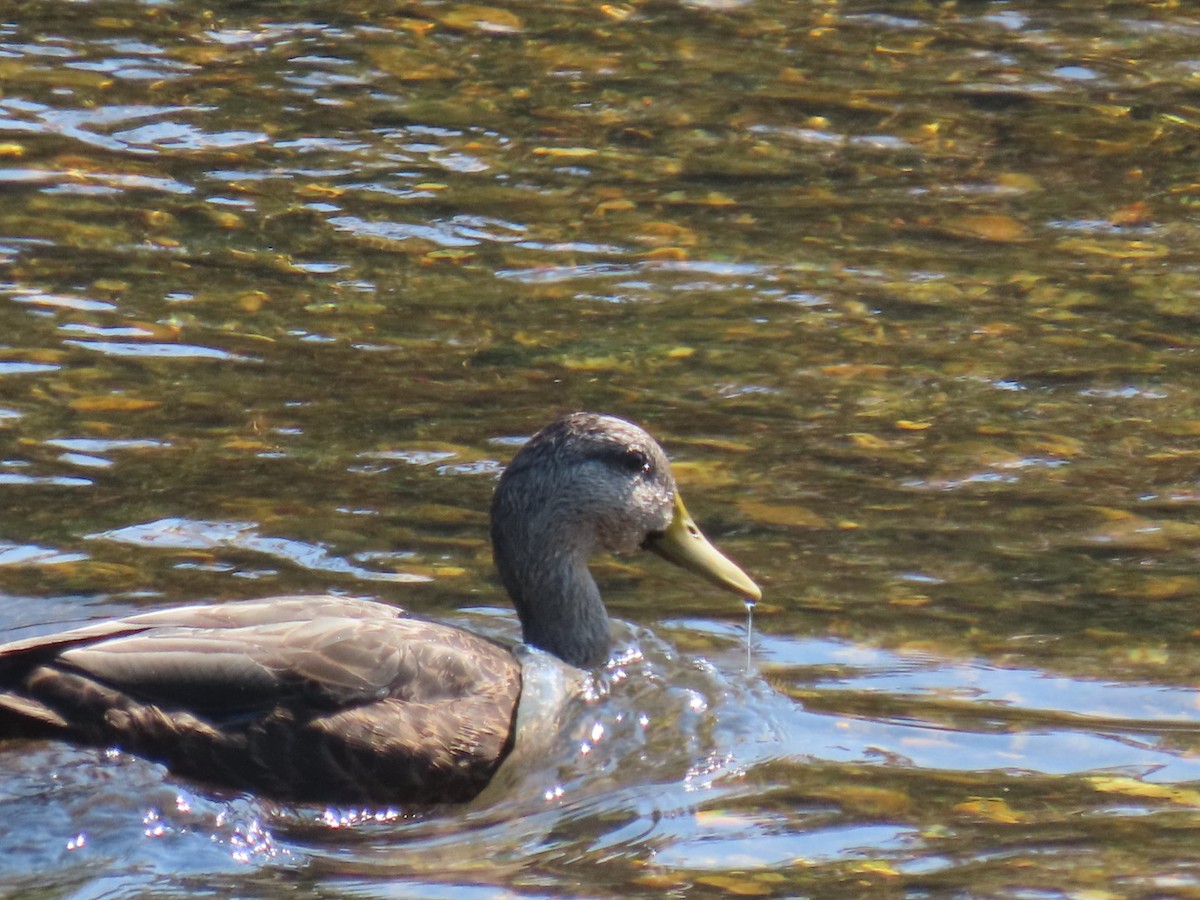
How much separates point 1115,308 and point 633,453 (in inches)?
139

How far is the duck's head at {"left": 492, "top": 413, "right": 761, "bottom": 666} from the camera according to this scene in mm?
7668

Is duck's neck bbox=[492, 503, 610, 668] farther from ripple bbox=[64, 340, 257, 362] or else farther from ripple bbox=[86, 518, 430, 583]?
ripple bbox=[64, 340, 257, 362]

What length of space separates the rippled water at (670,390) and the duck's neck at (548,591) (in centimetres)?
13

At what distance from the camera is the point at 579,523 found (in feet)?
25.8

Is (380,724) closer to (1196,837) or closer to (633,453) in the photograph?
(633,453)

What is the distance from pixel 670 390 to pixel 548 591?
206 centimetres

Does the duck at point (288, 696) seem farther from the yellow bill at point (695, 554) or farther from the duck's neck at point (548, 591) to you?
the yellow bill at point (695, 554)

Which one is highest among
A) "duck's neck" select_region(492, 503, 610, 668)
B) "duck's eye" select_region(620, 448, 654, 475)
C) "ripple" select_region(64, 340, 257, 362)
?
"duck's eye" select_region(620, 448, 654, 475)

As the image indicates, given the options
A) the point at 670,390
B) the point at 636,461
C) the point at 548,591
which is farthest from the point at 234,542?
the point at 670,390

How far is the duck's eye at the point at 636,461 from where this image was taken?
7840 mm

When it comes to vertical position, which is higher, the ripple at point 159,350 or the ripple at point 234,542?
the ripple at point 159,350

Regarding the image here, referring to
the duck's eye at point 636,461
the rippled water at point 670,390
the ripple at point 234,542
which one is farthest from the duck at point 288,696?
the duck's eye at point 636,461

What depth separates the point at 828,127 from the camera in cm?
1280

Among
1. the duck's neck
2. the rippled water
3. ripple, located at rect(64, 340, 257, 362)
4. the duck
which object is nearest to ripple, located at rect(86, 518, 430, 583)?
the rippled water
